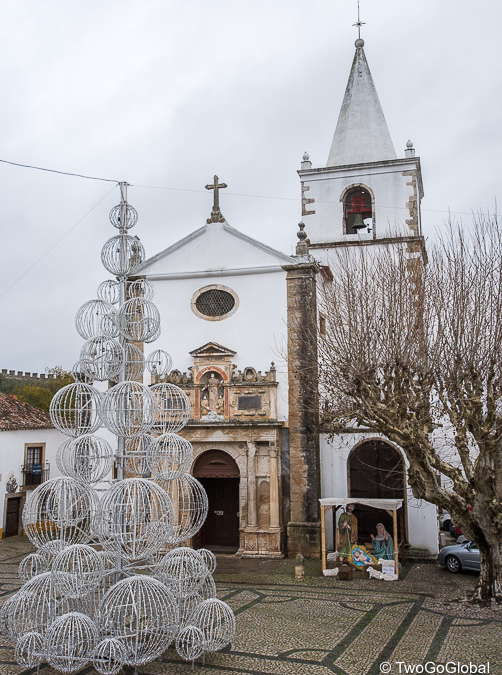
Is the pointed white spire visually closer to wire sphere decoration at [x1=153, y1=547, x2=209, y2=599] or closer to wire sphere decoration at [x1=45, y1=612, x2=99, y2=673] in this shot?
wire sphere decoration at [x1=153, y1=547, x2=209, y2=599]

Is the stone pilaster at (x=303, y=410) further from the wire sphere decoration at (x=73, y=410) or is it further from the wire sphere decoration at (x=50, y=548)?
the wire sphere decoration at (x=50, y=548)

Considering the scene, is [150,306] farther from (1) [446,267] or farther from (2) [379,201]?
(2) [379,201]

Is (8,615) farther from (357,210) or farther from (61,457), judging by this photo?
(357,210)

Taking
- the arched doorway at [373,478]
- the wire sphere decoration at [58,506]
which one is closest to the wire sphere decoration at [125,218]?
the wire sphere decoration at [58,506]

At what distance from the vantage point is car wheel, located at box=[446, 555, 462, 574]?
1653 centimetres

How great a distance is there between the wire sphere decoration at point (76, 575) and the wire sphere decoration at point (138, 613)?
0.32 m

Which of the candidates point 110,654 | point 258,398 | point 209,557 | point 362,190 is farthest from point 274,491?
point 362,190

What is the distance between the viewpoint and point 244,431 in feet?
63.0

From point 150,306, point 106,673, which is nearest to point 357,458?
point 150,306

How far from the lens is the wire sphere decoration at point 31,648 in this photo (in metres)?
8.52

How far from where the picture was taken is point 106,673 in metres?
8.27

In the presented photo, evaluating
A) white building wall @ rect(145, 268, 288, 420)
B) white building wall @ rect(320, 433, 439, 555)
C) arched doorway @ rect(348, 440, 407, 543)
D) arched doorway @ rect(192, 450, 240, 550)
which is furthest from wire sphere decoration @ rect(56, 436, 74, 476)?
arched doorway @ rect(348, 440, 407, 543)

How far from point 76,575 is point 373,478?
41.0 ft

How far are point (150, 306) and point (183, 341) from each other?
9981 mm
